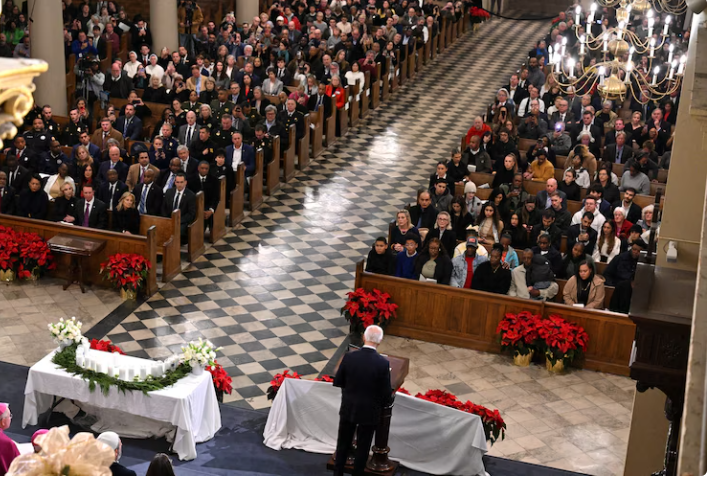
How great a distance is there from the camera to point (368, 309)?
11508mm

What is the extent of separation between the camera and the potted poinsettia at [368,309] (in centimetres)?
1148

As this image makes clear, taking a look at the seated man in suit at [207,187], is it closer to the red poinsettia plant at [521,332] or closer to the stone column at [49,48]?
the red poinsettia plant at [521,332]

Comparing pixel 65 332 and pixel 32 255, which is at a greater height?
pixel 65 332

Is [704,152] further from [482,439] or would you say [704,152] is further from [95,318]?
[95,318]

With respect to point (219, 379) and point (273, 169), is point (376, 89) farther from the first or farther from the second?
point (219, 379)

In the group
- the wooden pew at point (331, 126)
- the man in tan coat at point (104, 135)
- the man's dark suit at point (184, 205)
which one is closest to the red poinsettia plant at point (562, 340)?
the man's dark suit at point (184, 205)

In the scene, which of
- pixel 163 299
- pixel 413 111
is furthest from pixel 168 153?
pixel 413 111

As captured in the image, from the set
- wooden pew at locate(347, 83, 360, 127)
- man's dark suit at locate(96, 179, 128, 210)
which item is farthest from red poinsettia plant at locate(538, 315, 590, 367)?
wooden pew at locate(347, 83, 360, 127)

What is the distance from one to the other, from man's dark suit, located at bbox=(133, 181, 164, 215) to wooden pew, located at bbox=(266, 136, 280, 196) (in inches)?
108

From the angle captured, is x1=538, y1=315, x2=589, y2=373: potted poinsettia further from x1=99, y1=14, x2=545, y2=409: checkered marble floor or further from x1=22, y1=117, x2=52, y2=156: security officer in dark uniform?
x1=22, y1=117, x2=52, y2=156: security officer in dark uniform

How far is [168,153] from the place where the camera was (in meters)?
14.6

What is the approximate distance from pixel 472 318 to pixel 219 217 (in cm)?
424

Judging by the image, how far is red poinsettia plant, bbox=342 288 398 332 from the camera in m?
11.5

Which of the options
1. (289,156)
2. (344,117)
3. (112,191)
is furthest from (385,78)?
(112,191)
